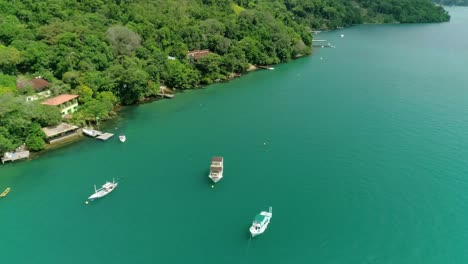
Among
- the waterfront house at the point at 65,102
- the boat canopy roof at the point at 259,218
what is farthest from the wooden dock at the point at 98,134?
the boat canopy roof at the point at 259,218

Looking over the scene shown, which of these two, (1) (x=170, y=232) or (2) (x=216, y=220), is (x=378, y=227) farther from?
(1) (x=170, y=232)

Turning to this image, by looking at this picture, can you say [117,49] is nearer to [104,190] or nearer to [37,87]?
[37,87]

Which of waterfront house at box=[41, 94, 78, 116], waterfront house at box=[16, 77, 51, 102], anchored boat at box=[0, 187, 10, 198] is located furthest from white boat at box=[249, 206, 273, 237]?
waterfront house at box=[16, 77, 51, 102]

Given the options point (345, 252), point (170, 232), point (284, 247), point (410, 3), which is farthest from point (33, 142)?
point (410, 3)

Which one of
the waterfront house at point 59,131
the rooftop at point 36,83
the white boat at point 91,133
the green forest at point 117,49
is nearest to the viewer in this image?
the waterfront house at point 59,131

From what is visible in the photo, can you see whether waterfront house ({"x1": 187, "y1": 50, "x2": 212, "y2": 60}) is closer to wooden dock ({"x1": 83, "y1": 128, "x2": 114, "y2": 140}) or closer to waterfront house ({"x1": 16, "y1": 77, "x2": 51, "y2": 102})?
waterfront house ({"x1": 16, "y1": 77, "x2": 51, "y2": 102})

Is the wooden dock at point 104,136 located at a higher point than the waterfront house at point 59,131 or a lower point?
lower

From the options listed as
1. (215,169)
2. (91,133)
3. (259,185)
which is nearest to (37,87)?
(91,133)

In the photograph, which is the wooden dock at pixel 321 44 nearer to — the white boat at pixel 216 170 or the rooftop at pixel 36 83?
the rooftop at pixel 36 83
